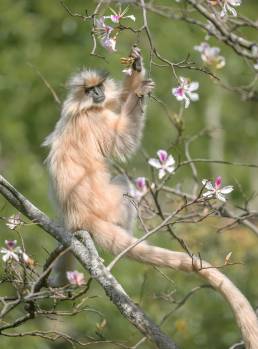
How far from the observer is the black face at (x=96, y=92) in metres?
5.74

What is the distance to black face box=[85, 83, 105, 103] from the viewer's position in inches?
226

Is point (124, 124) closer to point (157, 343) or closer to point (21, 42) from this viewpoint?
point (157, 343)

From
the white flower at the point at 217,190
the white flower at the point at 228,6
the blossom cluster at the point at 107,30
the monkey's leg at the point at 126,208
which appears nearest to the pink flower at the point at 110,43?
the blossom cluster at the point at 107,30

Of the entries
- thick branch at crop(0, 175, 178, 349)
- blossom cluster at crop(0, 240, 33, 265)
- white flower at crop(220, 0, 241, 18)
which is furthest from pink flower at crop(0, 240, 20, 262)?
white flower at crop(220, 0, 241, 18)

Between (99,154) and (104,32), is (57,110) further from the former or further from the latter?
(104,32)

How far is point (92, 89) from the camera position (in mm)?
5812

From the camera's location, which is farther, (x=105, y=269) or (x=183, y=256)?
(x=183, y=256)

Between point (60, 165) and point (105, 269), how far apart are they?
168 centimetres

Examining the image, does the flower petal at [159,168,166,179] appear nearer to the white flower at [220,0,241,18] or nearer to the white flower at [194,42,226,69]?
the white flower at [220,0,241,18]

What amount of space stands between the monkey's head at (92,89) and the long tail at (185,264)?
94cm

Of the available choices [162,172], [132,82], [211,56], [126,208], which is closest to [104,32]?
[162,172]

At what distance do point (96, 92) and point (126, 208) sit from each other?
2.92 ft

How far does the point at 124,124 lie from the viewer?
18.6 feet

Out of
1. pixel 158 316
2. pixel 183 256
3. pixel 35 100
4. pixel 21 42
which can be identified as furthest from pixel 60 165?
pixel 21 42
